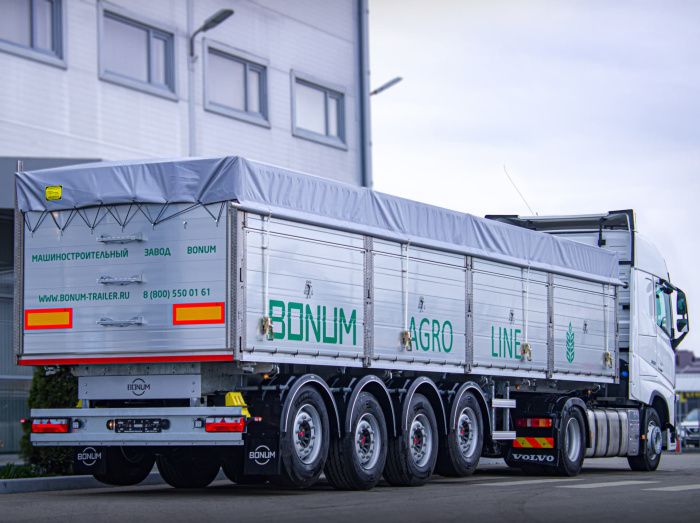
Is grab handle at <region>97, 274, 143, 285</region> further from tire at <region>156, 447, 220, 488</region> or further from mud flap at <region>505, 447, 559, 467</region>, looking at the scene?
mud flap at <region>505, 447, 559, 467</region>

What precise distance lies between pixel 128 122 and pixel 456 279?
1011 centimetres

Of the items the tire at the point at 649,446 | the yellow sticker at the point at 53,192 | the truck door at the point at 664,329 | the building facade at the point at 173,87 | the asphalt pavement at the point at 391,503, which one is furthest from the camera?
the building facade at the point at 173,87

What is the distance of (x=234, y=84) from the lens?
98.8 feet

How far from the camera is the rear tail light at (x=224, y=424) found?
1444cm

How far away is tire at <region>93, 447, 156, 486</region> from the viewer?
16203 millimetres

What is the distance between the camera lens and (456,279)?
61.1 ft

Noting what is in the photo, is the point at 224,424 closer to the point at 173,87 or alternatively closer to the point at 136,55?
the point at 136,55

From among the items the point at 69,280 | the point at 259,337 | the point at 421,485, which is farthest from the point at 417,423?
the point at 69,280

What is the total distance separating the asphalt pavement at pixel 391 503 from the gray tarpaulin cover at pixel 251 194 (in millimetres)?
3033

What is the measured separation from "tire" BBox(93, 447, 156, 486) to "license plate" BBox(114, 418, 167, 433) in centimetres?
101

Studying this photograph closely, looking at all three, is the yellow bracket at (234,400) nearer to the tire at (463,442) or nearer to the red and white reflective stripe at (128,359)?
the red and white reflective stripe at (128,359)

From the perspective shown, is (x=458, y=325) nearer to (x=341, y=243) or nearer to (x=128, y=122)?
(x=341, y=243)

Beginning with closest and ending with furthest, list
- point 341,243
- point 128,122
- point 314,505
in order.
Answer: point 314,505
point 341,243
point 128,122

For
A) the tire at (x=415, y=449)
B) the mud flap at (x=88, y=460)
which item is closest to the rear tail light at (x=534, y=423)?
the tire at (x=415, y=449)
